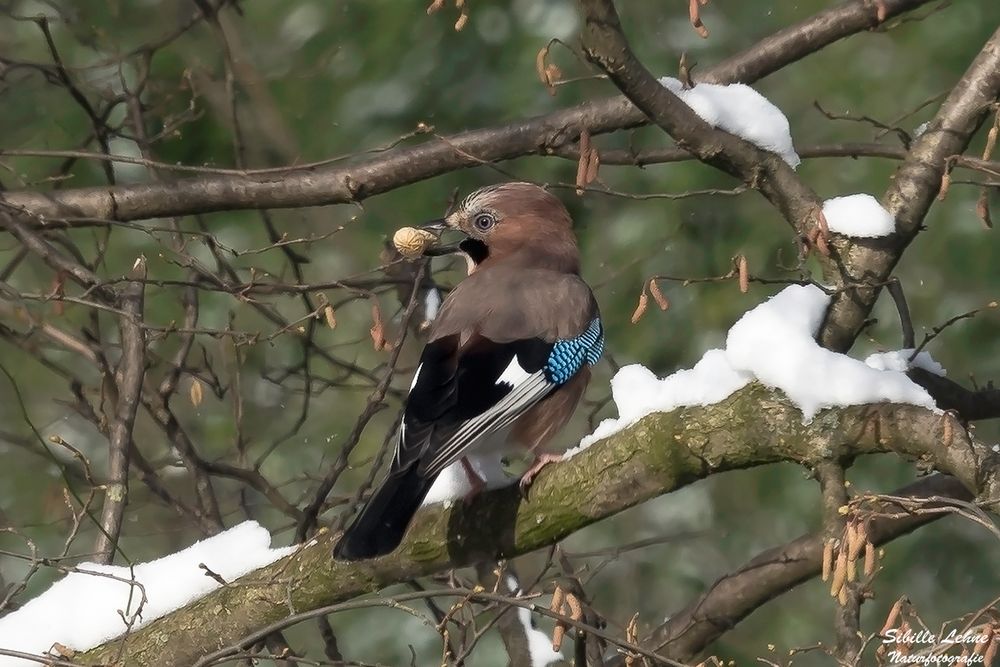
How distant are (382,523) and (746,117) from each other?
1654 millimetres

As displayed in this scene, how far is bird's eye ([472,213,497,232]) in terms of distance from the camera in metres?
5.48

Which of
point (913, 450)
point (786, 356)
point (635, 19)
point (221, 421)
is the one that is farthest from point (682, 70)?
point (221, 421)

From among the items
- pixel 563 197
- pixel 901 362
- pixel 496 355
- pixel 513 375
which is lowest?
pixel 901 362

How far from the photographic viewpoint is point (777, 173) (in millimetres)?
4258

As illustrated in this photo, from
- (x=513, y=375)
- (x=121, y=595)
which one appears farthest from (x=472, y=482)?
(x=121, y=595)

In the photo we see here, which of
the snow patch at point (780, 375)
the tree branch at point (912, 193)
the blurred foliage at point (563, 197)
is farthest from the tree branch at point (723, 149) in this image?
the blurred foliage at point (563, 197)

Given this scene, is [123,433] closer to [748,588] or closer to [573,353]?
[573,353]

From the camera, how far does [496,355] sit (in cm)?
459

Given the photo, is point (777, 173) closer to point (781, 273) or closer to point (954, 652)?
point (954, 652)

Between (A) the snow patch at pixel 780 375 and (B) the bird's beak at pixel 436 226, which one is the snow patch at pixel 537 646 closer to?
(B) the bird's beak at pixel 436 226

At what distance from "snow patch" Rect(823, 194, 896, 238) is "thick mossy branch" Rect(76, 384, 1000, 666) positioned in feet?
2.83

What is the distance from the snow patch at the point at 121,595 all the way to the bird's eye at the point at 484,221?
1647 millimetres

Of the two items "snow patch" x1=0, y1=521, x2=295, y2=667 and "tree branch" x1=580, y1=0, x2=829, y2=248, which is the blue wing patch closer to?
"tree branch" x1=580, y1=0, x2=829, y2=248

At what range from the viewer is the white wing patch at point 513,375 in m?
4.47
